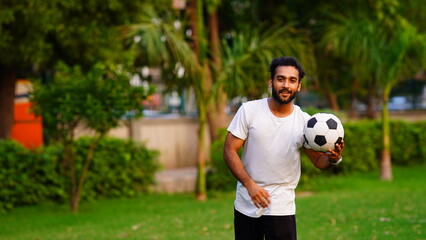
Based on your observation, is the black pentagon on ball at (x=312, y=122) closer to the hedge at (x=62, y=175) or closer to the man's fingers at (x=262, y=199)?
the man's fingers at (x=262, y=199)

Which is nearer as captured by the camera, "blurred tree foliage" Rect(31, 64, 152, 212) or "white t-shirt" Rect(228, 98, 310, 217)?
"white t-shirt" Rect(228, 98, 310, 217)

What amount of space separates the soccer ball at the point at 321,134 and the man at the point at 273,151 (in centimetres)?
5

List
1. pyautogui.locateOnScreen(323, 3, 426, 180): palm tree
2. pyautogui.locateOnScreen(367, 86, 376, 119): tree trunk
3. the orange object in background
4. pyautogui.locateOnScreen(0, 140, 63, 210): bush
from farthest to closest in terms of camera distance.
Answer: pyautogui.locateOnScreen(367, 86, 376, 119): tree trunk → the orange object in background → pyautogui.locateOnScreen(323, 3, 426, 180): palm tree → pyautogui.locateOnScreen(0, 140, 63, 210): bush

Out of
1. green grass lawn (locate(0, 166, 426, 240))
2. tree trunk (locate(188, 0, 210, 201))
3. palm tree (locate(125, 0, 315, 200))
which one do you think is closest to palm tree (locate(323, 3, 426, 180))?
palm tree (locate(125, 0, 315, 200))

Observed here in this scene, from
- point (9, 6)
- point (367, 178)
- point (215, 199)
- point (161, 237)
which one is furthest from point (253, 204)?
point (367, 178)

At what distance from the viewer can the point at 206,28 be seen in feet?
55.8

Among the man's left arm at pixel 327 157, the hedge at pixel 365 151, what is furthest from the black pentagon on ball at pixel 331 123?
the hedge at pixel 365 151

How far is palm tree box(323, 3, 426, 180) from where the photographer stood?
1452 cm

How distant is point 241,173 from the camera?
471 cm

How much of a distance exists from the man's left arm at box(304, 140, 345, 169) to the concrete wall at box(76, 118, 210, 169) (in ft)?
38.8

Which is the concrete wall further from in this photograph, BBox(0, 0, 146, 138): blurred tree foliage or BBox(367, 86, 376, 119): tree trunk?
BBox(367, 86, 376, 119): tree trunk

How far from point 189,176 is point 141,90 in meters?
4.47

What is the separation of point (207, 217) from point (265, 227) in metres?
5.80

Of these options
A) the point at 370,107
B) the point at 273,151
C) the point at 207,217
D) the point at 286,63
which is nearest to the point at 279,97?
the point at 286,63
